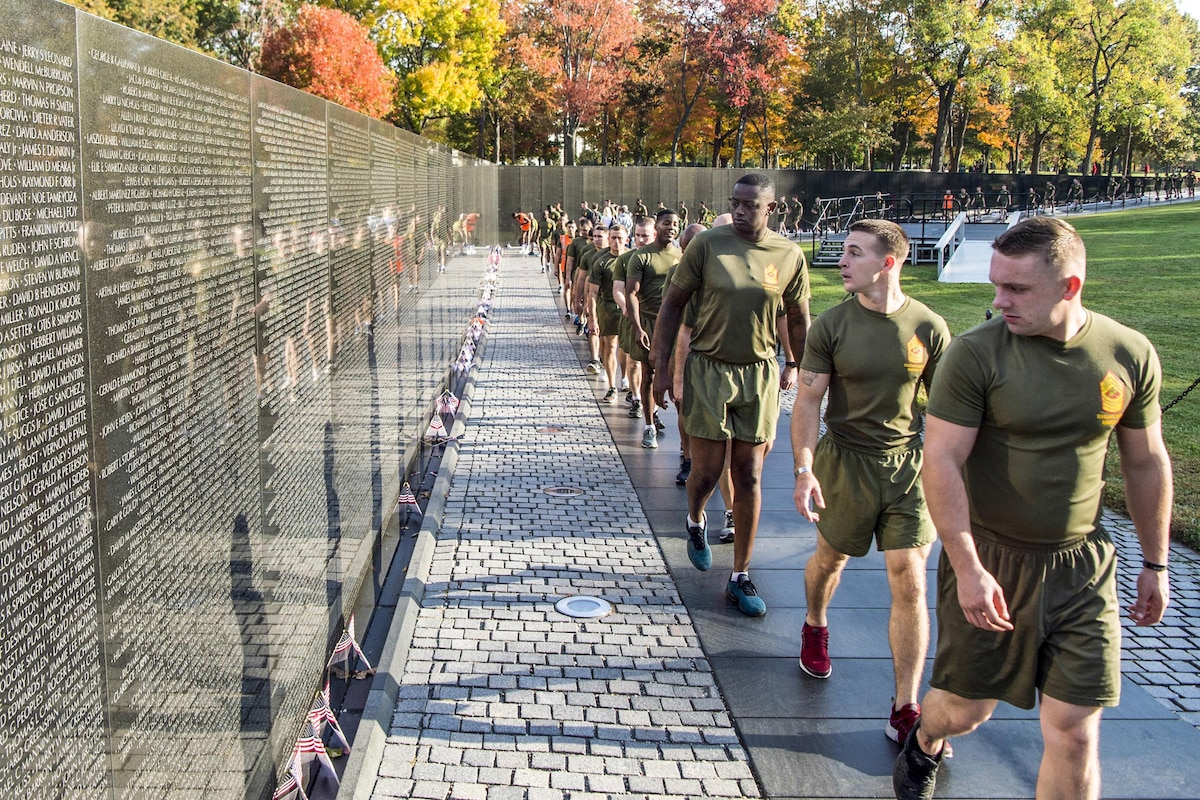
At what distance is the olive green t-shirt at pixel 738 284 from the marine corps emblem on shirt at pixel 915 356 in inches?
55.0

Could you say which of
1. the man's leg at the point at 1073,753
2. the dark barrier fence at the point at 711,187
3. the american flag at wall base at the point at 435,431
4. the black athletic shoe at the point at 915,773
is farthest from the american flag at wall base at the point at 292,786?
the dark barrier fence at the point at 711,187

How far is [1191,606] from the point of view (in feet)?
21.1

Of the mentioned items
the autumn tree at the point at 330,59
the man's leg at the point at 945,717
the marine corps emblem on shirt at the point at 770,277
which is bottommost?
the man's leg at the point at 945,717

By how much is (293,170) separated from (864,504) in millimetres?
2791

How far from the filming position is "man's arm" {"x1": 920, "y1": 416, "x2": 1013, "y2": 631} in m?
3.48

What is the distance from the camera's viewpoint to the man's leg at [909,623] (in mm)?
4656

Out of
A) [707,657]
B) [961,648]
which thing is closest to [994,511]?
[961,648]

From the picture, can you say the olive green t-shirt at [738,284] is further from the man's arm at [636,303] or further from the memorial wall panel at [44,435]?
the memorial wall panel at [44,435]

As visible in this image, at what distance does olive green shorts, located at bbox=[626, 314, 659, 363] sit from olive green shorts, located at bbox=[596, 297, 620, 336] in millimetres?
1270

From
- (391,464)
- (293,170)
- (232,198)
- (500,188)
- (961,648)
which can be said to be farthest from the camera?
(500,188)

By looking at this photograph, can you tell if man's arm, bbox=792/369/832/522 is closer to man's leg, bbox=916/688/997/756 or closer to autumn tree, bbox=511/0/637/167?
man's leg, bbox=916/688/997/756

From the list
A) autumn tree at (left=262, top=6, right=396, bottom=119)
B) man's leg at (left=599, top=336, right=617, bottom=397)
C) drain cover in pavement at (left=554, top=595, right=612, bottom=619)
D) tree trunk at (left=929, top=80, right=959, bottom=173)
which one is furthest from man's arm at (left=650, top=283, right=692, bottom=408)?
tree trunk at (left=929, top=80, right=959, bottom=173)

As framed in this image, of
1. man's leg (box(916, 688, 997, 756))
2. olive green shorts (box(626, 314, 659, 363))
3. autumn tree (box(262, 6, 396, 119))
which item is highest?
autumn tree (box(262, 6, 396, 119))

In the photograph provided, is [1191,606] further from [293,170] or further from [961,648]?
[293,170]
